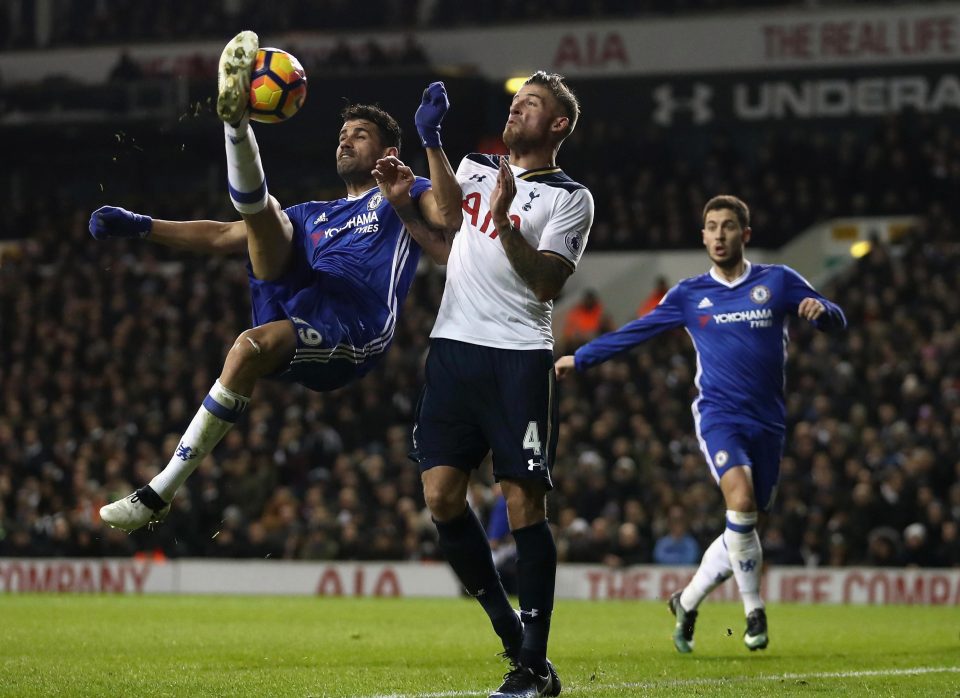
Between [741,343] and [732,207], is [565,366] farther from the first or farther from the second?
[732,207]

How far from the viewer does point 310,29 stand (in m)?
32.4

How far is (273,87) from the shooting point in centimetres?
755

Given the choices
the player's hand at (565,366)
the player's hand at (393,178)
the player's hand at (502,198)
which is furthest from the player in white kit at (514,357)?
the player's hand at (565,366)

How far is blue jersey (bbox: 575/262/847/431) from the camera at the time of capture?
32.6ft

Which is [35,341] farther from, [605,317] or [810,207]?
[810,207]

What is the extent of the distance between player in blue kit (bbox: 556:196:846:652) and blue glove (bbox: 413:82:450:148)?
9.11 feet

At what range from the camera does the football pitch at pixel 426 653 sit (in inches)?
294

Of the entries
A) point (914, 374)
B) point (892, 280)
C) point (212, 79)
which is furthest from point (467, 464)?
point (212, 79)

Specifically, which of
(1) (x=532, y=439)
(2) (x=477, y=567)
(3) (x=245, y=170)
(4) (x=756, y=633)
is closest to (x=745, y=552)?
(4) (x=756, y=633)

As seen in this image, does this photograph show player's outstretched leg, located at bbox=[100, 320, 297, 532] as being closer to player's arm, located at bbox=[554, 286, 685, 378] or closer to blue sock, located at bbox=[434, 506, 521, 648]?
blue sock, located at bbox=[434, 506, 521, 648]

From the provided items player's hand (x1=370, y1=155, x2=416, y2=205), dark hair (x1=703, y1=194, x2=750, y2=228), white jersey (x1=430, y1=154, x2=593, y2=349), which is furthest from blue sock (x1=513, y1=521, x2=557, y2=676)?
dark hair (x1=703, y1=194, x2=750, y2=228)

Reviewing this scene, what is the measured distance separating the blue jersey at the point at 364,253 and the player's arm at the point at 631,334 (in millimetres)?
1698

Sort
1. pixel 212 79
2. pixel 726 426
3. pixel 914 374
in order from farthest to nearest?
1. pixel 212 79
2. pixel 914 374
3. pixel 726 426

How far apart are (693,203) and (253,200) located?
20086 millimetres
